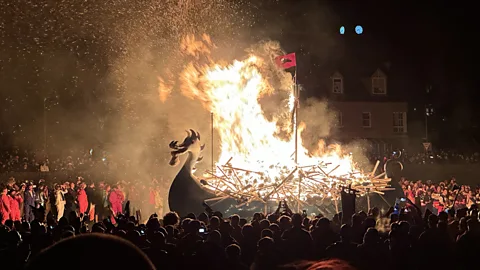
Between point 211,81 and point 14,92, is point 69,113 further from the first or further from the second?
point 211,81

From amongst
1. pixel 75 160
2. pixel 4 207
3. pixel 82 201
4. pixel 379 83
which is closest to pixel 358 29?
pixel 379 83

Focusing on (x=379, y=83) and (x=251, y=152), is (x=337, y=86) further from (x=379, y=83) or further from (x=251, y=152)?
(x=251, y=152)

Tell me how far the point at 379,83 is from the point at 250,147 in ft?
89.9

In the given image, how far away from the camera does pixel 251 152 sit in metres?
15.7

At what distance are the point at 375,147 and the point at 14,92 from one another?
23956 millimetres

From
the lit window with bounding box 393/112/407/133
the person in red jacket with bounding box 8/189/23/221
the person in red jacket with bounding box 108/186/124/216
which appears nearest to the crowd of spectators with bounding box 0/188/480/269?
the person in red jacket with bounding box 8/189/23/221

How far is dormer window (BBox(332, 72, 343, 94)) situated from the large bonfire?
839 inches

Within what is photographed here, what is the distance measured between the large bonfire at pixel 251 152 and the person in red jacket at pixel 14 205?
488 cm

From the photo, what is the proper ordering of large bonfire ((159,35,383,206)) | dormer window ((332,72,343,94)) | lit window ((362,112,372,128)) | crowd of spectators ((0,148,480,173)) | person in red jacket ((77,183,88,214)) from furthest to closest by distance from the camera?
lit window ((362,112,372,128))
dormer window ((332,72,343,94))
crowd of spectators ((0,148,480,173))
person in red jacket ((77,183,88,214))
large bonfire ((159,35,383,206))

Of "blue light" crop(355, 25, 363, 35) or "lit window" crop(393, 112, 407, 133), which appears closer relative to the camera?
"lit window" crop(393, 112, 407, 133)

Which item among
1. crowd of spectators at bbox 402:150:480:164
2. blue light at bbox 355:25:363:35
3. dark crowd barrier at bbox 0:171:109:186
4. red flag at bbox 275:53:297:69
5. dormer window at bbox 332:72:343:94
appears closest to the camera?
red flag at bbox 275:53:297:69

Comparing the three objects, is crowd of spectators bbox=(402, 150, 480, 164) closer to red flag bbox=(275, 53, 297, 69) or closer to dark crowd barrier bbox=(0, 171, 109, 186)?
dark crowd barrier bbox=(0, 171, 109, 186)

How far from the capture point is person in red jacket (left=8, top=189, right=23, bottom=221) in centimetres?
1400

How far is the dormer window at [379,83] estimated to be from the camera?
4112 centimetres
